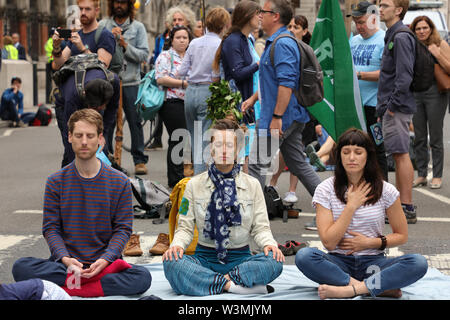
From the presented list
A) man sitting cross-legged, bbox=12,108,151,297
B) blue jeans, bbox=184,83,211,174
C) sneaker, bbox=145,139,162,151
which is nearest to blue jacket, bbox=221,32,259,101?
blue jeans, bbox=184,83,211,174

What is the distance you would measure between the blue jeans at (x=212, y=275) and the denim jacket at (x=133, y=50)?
5865 millimetres

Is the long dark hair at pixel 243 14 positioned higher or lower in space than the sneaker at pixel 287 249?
higher

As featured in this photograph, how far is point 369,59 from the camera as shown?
855 centimetres

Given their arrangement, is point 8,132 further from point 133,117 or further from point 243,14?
point 243,14

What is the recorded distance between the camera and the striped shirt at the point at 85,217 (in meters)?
5.23

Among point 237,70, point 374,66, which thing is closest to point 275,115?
point 237,70

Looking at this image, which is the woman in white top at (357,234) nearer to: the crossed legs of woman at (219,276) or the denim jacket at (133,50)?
the crossed legs of woman at (219,276)


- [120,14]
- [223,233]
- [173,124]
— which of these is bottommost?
[223,233]

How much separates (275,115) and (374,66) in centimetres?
164

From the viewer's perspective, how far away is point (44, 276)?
5.19 metres

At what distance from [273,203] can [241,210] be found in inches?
114

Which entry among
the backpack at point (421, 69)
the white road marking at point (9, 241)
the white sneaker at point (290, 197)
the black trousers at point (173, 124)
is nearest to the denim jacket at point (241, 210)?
the white road marking at point (9, 241)

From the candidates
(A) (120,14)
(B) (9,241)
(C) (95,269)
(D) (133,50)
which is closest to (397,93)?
(B) (9,241)
